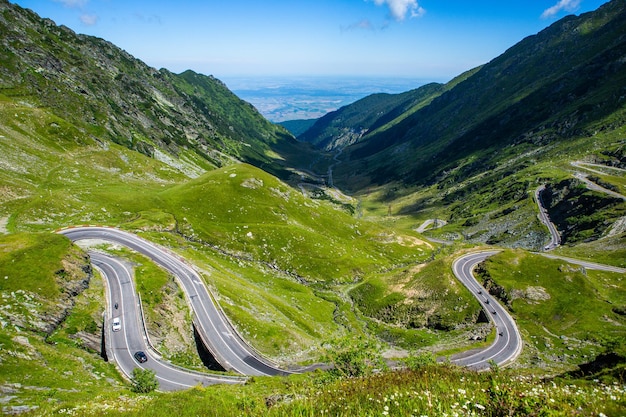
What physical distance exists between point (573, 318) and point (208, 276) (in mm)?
94478

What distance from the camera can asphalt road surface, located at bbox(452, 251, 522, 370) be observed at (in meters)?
73.2

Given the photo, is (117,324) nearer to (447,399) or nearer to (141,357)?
(141,357)

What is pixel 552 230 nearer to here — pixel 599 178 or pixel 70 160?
pixel 599 178

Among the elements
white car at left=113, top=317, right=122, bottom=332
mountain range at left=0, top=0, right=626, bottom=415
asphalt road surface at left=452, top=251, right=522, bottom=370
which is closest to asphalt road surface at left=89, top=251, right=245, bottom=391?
white car at left=113, top=317, right=122, bottom=332

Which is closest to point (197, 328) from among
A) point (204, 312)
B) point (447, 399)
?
point (204, 312)

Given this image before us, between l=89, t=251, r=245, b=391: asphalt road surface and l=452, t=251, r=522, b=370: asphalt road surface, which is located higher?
l=89, t=251, r=245, b=391: asphalt road surface

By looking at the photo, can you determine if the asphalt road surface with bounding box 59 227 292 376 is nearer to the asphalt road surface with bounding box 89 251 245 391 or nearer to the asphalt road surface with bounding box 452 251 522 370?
the asphalt road surface with bounding box 89 251 245 391

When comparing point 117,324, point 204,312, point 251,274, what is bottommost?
point 251,274

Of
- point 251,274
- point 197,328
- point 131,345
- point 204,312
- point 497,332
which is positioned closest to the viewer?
point 131,345

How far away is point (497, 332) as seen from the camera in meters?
84.6

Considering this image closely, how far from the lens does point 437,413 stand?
41.2 ft

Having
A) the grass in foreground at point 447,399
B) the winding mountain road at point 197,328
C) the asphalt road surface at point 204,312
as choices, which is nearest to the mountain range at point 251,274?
the grass in foreground at point 447,399

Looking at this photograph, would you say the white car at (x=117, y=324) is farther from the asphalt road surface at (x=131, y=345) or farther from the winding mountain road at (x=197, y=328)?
the winding mountain road at (x=197, y=328)

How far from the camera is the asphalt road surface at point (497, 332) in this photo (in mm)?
73250
